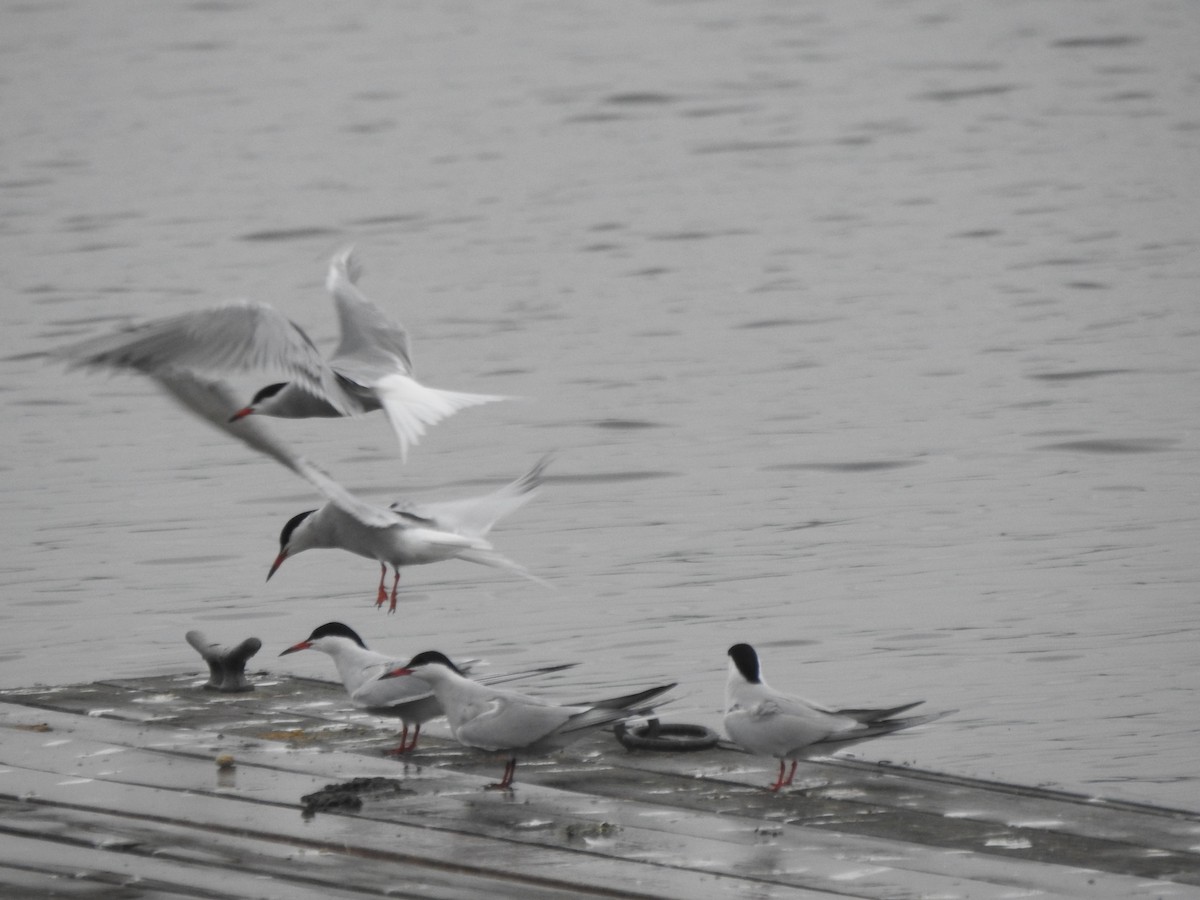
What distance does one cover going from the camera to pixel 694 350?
58.3ft

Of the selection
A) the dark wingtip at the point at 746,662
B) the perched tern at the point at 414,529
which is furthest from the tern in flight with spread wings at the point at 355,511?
the dark wingtip at the point at 746,662

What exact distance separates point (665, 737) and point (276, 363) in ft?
9.84

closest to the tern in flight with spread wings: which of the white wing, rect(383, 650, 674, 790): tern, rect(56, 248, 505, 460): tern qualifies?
rect(56, 248, 505, 460): tern

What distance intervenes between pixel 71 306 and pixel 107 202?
6.04 metres

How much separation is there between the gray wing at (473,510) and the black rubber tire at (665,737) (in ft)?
3.61

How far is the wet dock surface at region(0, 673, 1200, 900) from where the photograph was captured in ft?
18.9

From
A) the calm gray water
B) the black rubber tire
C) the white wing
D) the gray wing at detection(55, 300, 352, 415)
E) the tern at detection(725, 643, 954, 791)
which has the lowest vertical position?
the calm gray water

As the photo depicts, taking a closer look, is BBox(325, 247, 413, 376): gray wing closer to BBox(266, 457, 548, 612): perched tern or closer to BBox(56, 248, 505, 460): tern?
BBox(56, 248, 505, 460): tern

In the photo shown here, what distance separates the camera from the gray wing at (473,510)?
8078 mm

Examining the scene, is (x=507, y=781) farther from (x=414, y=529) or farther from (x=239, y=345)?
(x=239, y=345)

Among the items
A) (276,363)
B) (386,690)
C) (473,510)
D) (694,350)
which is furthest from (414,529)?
(694,350)

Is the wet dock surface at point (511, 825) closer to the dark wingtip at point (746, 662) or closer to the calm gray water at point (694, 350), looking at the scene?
the dark wingtip at point (746, 662)

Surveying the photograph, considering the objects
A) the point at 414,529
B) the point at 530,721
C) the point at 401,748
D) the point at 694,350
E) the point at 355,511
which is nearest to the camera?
the point at 530,721

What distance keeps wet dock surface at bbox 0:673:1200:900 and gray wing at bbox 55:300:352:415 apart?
82.1 inches
